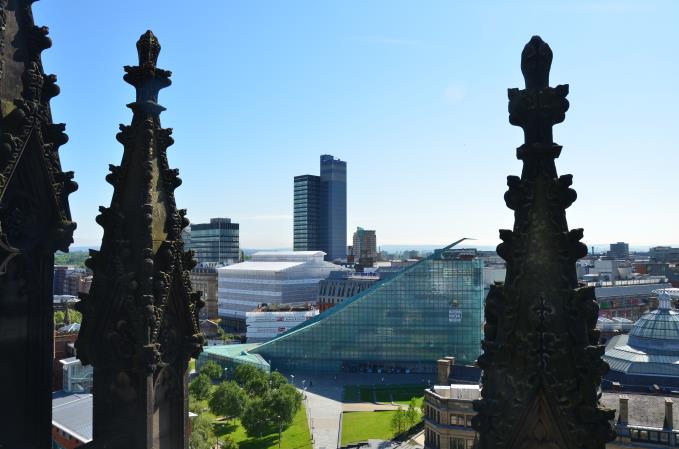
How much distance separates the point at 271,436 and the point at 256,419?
128 inches

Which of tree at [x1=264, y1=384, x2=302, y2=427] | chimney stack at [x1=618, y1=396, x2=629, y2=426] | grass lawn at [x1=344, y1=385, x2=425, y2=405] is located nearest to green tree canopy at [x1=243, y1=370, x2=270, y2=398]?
tree at [x1=264, y1=384, x2=302, y2=427]

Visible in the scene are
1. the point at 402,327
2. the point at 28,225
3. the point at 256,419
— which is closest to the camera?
the point at 28,225

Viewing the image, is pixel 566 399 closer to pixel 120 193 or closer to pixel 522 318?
pixel 522 318

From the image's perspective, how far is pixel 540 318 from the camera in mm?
5965

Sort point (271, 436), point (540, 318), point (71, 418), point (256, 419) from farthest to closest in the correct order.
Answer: point (271, 436), point (256, 419), point (71, 418), point (540, 318)

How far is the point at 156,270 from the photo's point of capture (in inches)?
260

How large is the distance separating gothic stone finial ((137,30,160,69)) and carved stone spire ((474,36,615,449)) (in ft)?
14.3

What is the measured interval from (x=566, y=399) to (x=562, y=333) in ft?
2.19

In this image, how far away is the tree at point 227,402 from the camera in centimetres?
6341

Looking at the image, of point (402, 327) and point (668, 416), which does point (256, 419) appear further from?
point (402, 327)

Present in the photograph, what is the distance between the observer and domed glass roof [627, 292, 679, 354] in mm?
60281

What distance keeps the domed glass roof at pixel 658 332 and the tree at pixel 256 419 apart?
1617 inches

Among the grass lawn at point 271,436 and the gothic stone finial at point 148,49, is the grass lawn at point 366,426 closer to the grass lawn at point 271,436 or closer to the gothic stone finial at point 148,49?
the grass lawn at point 271,436

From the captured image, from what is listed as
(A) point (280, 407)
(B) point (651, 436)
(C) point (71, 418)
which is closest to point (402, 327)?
(A) point (280, 407)
